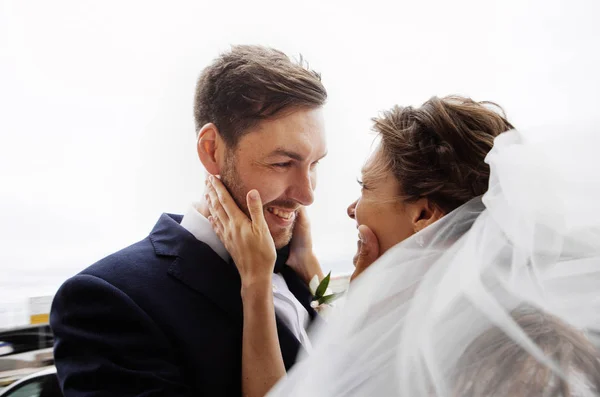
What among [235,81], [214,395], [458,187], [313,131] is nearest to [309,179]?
[313,131]

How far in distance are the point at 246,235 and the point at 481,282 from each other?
0.56m

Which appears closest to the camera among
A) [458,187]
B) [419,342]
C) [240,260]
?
[419,342]

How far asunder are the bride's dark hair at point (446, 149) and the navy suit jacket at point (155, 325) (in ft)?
1.53

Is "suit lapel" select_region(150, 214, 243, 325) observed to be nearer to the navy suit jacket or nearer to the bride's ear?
the navy suit jacket

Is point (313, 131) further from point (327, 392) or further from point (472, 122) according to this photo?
point (327, 392)

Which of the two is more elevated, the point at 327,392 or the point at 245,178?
the point at 245,178

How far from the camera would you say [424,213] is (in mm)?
971

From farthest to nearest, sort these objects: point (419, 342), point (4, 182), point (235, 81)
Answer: point (4, 182) < point (235, 81) < point (419, 342)

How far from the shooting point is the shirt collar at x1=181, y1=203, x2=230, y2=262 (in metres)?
1.25

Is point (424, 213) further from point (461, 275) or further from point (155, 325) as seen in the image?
point (155, 325)

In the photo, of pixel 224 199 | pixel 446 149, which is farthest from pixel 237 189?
pixel 446 149

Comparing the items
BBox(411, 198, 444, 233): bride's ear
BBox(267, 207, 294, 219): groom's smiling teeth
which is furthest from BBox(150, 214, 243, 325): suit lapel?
BBox(411, 198, 444, 233): bride's ear

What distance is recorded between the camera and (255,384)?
3.34 feet

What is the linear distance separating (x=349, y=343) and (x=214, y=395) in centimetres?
42
